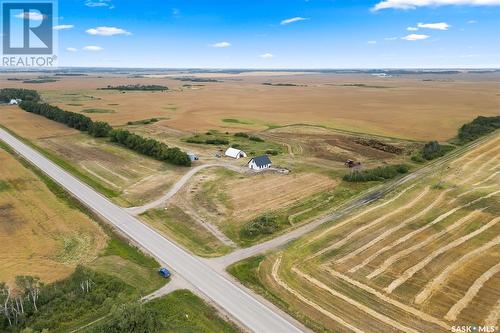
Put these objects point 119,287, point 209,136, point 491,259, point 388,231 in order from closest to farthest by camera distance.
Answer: point 119,287
point 491,259
point 388,231
point 209,136

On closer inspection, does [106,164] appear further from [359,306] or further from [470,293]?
[470,293]

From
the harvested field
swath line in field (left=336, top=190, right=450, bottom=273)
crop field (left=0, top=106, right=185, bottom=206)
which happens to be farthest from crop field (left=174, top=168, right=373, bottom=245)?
swath line in field (left=336, top=190, right=450, bottom=273)

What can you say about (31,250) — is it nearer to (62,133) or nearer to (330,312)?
(330,312)

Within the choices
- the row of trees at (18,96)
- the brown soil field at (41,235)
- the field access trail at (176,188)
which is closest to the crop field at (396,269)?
the brown soil field at (41,235)

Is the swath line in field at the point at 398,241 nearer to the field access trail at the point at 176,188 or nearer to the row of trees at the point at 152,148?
the field access trail at the point at 176,188

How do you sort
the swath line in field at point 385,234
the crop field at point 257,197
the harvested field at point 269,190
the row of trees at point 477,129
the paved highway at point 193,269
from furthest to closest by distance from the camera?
the row of trees at point 477,129
the harvested field at point 269,190
the crop field at point 257,197
the swath line in field at point 385,234
the paved highway at point 193,269

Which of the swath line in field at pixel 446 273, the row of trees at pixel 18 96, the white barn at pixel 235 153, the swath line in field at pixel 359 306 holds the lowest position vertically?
the swath line in field at pixel 359 306

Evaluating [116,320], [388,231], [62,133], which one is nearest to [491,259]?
[388,231]

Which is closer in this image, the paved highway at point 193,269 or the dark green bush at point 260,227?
the paved highway at point 193,269
